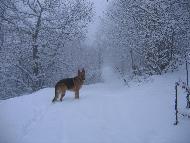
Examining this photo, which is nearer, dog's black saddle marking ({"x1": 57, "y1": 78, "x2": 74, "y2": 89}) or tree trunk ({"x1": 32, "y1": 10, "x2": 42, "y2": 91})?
dog's black saddle marking ({"x1": 57, "y1": 78, "x2": 74, "y2": 89})

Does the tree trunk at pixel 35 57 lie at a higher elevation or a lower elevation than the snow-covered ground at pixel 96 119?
higher

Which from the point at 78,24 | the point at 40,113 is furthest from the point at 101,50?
the point at 40,113

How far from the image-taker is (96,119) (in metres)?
10.8

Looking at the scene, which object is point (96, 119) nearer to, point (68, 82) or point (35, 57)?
point (68, 82)

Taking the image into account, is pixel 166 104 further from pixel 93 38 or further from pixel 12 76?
pixel 93 38

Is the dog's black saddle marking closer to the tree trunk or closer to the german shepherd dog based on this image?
the german shepherd dog

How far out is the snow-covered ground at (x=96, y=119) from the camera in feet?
30.7

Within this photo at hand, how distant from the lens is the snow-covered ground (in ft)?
30.7

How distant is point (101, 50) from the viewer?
58.2 metres

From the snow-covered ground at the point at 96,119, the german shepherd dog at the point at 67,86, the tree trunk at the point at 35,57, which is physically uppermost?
the tree trunk at the point at 35,57

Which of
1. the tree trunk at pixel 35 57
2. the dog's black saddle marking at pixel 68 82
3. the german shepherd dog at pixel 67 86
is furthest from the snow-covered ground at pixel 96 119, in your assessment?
the tree trunk at pixel 35 57

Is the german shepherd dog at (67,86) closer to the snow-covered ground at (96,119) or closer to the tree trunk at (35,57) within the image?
the snow-covered ground at (96,119)

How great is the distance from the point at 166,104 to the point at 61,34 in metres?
15.4

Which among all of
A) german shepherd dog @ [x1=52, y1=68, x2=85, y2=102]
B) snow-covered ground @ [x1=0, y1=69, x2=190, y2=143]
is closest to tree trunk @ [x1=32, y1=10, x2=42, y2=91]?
snow-covered ground @ [x1=0, y1=69, x2=190, y2=143]
